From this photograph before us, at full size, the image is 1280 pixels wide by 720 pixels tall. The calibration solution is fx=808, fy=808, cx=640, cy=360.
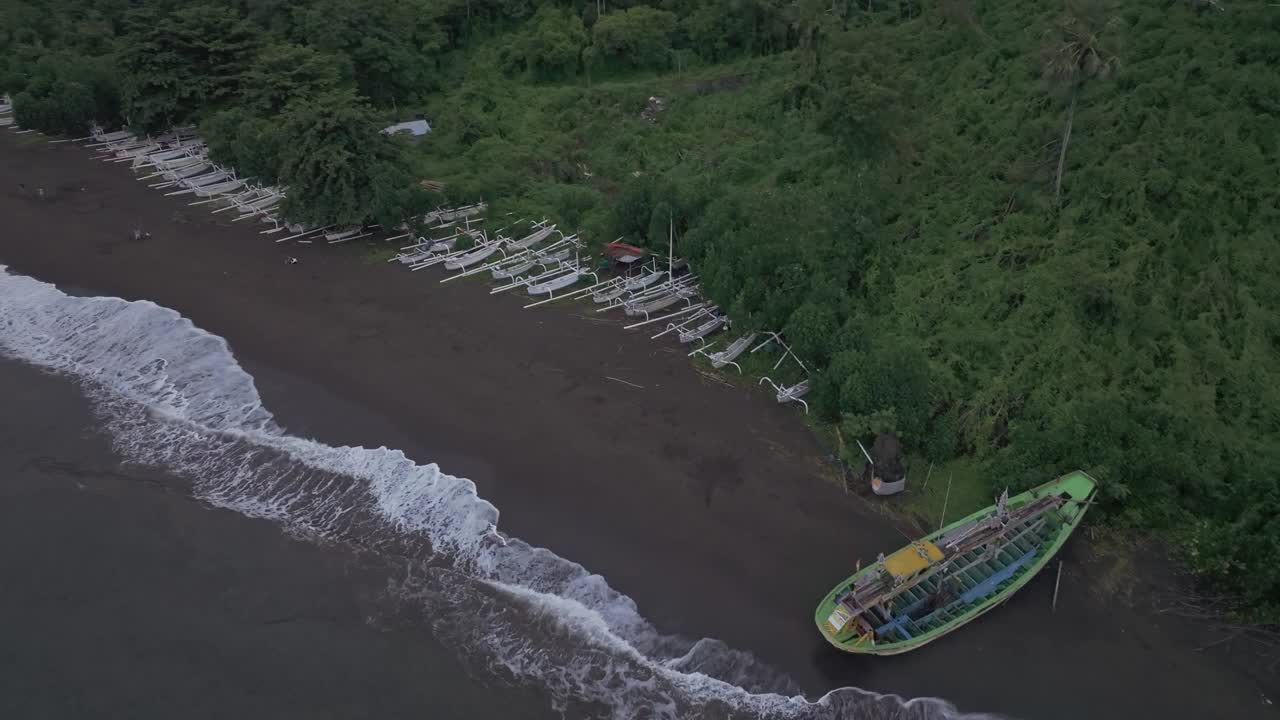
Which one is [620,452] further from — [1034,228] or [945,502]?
[1034,228]

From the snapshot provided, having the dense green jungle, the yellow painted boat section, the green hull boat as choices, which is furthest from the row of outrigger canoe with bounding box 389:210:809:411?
the yellow painted boat section

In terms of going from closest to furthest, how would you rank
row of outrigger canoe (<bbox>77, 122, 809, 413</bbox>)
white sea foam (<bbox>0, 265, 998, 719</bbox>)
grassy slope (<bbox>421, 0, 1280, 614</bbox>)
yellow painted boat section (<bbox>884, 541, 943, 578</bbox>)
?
1. white sea foam (<bbox>0, 265, 998, 719</bbox>)
2. yellow painted boat section (<bbox>884, 541, 943, 578</bbox>)
3. grassy slope (<bbox>421, 0, 1280, 614</bbox>)
4. row of outrigger canoe (<bbox>77, 122, 809, 413</bbox>)

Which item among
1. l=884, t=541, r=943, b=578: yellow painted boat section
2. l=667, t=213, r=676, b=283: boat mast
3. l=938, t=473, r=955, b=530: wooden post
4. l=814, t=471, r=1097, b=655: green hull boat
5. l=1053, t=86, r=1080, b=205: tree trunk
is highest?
l=1053, t=86, r=1080, b=205: tree trunk

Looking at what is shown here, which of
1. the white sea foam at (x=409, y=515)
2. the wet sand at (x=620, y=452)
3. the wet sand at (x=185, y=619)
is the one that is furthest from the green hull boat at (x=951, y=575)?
the wet sand at (x=185, y=619)

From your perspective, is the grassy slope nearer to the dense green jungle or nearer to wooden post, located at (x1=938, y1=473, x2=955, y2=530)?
the dense green jungle

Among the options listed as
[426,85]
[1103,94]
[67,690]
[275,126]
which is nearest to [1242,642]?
[1103,94]

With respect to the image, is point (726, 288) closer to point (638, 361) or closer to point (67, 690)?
point (638, 361)
